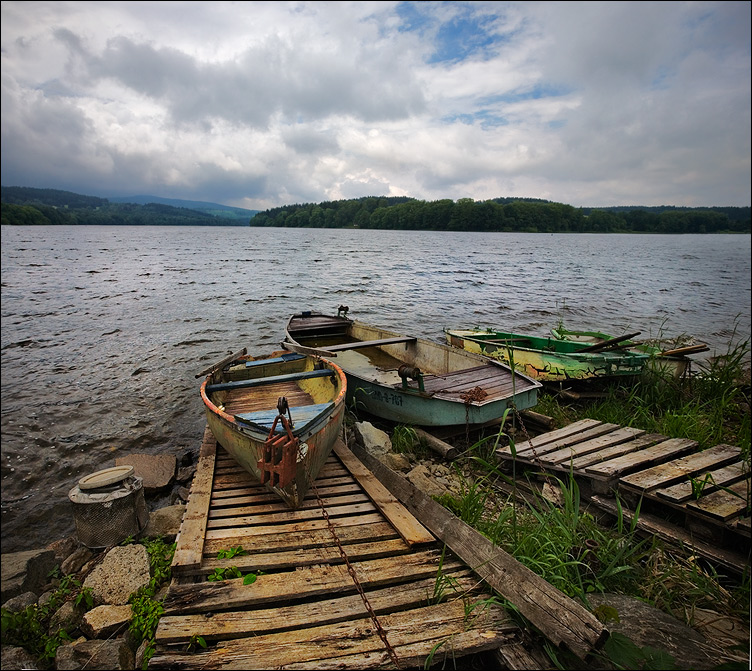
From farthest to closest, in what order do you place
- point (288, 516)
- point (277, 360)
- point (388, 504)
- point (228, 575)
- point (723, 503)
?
1. point (277, 360)
2. point (388, 504)
3. point (288, 516)
4. point (723, 503)
5. point (228, 575)

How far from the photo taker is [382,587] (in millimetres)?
3555

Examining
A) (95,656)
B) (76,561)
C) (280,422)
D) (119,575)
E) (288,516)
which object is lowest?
(76,561)

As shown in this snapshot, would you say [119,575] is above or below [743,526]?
below

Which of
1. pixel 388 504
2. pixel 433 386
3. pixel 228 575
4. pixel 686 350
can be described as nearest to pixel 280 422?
pixel 388 504

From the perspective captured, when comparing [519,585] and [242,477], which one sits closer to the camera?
[519,585]

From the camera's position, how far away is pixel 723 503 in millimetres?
3947

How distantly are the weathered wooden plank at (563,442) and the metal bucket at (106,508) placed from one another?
455cm

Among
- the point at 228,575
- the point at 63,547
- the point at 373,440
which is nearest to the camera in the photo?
the point at 228,575

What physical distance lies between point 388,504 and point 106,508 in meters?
3.07

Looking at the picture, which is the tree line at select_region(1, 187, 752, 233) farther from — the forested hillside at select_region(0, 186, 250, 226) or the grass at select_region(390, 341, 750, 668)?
the grass at select_region(390, 341, 750, 668)

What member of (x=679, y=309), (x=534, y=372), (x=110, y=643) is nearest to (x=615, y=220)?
(x=679, y=309)

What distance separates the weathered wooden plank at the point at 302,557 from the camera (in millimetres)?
3729

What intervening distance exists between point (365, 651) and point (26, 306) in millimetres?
24151

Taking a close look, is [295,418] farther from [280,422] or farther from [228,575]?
[228,575]
